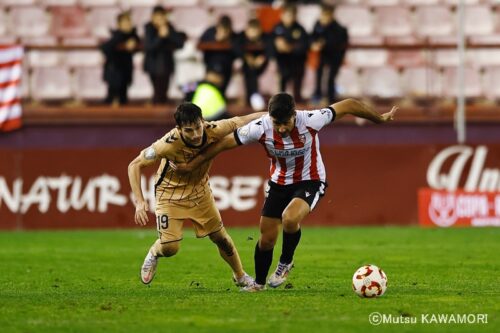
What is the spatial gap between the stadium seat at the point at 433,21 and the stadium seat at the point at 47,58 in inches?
272

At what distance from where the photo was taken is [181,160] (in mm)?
11062

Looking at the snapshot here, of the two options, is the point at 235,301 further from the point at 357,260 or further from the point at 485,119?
the point at 485,119

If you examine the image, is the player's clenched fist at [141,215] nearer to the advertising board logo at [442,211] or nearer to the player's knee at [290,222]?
the player's knee at [290,222]

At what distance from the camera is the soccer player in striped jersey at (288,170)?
36.0 feet

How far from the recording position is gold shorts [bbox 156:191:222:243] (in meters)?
11.3

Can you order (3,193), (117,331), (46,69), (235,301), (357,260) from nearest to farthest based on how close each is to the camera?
→ (117,331) → (235,301) → (357,260) → (3,193) → (46,69)

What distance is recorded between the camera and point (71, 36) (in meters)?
23.4

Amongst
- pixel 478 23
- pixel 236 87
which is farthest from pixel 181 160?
pixel 478 23

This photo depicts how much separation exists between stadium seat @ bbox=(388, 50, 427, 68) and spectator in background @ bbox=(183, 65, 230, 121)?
3865 millimetres

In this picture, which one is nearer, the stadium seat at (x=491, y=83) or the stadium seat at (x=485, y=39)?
the stadium seat at (x=491, y=83)

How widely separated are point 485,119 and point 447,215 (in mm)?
1955

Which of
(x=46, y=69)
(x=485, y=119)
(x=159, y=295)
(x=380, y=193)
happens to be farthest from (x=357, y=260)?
(x=46, y=69)

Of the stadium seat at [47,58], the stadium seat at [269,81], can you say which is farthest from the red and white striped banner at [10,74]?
the stadium seat at [269,81]

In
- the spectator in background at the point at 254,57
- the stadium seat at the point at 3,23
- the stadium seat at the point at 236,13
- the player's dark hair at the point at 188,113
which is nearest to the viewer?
the player's dark hair at the point at 188,113
